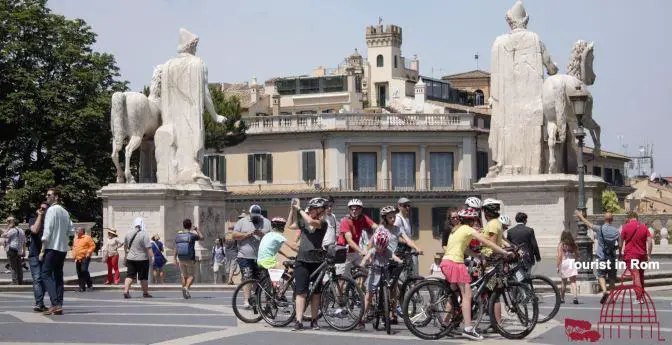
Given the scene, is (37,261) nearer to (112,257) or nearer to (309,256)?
A: (309,256)

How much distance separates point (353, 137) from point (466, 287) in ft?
213

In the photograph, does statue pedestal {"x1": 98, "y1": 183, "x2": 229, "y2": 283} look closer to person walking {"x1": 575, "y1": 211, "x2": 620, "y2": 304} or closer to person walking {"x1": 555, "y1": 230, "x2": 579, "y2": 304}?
person walking {"x1": 555, "y1": 230, "x2": 579, "y2": 304}

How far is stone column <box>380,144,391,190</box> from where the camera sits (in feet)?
269

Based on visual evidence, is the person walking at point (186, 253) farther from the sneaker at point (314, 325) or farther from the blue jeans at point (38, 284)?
the sneaker at point (314, 325)

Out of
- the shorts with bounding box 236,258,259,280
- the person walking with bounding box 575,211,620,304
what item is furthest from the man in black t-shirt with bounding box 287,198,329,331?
the person walking with bounding box 575,211,620,304

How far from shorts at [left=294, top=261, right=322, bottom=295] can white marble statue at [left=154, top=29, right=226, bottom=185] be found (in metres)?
19.7

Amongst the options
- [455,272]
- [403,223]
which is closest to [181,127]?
[403,223]

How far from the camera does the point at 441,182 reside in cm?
8306

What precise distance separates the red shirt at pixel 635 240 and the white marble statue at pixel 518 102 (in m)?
10.4

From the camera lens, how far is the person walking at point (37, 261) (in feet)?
73.5

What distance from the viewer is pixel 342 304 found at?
18797mm

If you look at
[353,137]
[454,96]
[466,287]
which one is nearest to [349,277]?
[466,287]

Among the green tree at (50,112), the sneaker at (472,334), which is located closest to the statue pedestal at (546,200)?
the sneaker at (472,334)

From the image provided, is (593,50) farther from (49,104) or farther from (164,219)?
(49,104)
